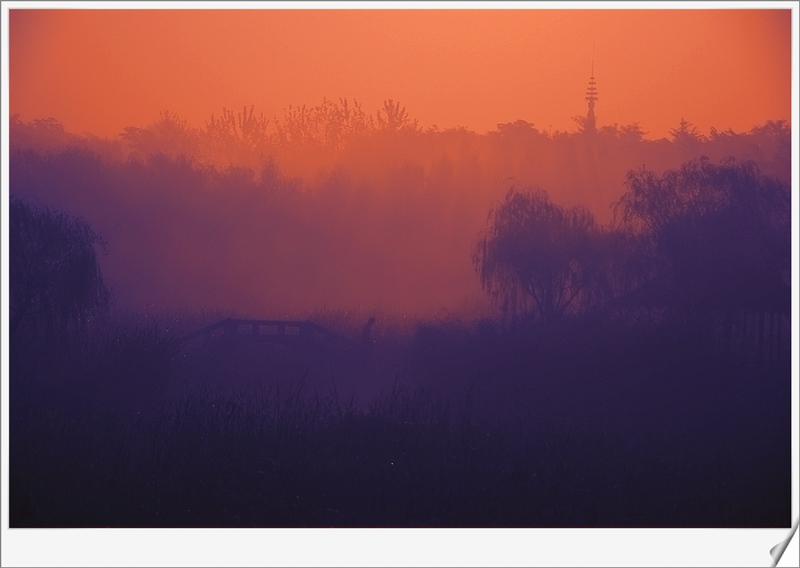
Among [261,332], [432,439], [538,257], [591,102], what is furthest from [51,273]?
[591,102]

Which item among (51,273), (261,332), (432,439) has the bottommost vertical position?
(432,439)

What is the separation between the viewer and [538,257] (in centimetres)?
561

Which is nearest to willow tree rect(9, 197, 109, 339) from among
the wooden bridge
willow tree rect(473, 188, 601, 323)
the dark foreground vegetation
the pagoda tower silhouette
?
the dark foreground vegetation

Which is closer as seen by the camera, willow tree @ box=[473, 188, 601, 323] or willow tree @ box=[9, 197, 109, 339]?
willow tree @ box=[9, 197, 109, 339]

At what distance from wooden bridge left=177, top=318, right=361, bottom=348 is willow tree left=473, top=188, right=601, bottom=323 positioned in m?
0.88

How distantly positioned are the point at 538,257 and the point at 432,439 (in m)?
1.17

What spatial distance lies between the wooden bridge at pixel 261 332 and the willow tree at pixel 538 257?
881mm

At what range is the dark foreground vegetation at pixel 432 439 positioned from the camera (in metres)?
5.44

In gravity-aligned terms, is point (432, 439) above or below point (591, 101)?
below

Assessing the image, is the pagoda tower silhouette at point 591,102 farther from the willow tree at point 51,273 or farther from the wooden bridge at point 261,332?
the willow tree at point 51,273

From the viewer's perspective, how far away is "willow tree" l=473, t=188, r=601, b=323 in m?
5.53

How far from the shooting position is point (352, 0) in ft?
18.0

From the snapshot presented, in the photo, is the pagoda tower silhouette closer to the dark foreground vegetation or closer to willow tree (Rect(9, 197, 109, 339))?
the dark foreground vegetation

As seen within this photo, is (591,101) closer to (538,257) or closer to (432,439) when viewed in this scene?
(538,257)
